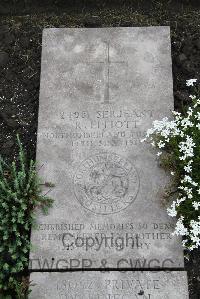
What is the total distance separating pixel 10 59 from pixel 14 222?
1930 mm

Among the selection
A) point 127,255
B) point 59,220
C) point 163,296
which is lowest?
point 163,296

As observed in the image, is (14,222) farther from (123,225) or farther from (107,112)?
(107,112)

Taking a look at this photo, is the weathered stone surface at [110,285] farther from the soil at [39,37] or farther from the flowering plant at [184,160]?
the soil at [39,37]

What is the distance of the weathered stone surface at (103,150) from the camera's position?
500cm

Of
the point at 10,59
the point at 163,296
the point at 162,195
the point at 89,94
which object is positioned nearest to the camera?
the point at 163,296

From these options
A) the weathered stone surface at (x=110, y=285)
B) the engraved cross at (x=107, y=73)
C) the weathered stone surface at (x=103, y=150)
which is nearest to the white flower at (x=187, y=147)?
the weathered stone surface at (x=103, y=150)

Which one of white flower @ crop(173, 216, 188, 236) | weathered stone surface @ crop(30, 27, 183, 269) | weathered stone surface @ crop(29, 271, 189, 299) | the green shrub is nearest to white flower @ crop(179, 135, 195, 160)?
weathered stone surface @ crop(30, 27, 183, 269)

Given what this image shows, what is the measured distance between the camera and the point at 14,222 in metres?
5.01

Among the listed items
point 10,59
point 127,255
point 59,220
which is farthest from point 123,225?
point 10,59

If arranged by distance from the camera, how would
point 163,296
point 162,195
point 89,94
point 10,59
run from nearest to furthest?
point 163,296
point 162,195
point 89,94
point 10,59

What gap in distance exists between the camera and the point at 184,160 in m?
5.14

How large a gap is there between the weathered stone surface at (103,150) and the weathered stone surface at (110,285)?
10 cm

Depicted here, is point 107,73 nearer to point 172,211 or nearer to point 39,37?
point 39,37

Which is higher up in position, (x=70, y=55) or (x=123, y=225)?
(x=70, y=55)
